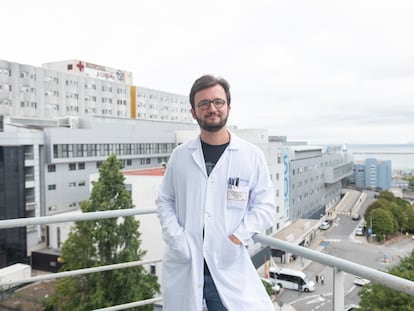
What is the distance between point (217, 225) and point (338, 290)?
483 millimetres

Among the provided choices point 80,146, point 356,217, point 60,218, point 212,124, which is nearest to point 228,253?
point 212,124

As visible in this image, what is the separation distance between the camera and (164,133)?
2636cm

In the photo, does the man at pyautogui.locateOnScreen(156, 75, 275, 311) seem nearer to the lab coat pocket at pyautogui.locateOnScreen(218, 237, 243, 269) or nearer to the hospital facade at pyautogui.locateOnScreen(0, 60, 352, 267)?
the lab coat pocket at pyautogui.locateOnScreen(218, 237, 243, 269)

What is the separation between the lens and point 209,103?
141cm

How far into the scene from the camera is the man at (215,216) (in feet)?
4.46

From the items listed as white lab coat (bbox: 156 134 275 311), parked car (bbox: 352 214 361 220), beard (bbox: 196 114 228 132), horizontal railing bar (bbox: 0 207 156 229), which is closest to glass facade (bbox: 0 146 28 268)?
horizontal railing bar (bbox: 0 207 156 229)

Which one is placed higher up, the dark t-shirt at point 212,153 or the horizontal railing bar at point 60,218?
the dark t-shirt at point 212,153

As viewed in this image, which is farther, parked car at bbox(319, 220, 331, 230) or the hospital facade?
parked car at bbox(319, 220, 331, 230)

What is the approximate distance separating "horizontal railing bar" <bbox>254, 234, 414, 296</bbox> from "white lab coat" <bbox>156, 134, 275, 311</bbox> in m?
0.11

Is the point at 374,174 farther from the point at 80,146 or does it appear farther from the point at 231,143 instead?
the point at 231,143

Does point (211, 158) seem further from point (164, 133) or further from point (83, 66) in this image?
point (83, 66)

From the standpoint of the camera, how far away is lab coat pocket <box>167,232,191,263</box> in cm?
136

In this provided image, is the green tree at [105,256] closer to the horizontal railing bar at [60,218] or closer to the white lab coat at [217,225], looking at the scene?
the horizontal railing bar at [60,218]

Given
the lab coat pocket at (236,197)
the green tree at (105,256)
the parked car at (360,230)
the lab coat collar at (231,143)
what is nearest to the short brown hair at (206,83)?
the lab coat collar at (231,143)
